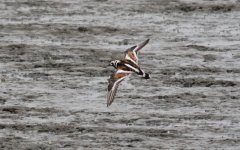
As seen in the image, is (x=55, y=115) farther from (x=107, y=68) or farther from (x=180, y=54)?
(x=180, y=54)

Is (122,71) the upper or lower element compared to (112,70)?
upper

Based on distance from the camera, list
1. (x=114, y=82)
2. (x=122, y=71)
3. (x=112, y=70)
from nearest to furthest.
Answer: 1. (x=114, y=82)
2. (x=122, y=71)
3. (x=112, y=70)

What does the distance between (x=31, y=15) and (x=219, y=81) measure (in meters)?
5.87

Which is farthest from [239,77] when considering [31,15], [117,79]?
[31,15]

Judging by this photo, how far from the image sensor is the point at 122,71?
14641 mm

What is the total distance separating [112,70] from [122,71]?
291 centimetres

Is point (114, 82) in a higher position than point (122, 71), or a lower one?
lower

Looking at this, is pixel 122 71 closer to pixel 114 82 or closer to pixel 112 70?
pixel 114 82

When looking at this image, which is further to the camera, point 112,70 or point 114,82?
point 112,70

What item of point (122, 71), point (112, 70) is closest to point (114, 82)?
point (122, 71)

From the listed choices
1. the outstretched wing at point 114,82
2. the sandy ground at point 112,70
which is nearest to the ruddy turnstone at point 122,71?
the outstretched wing at point 114,82

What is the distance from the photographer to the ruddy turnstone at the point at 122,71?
14.0 m

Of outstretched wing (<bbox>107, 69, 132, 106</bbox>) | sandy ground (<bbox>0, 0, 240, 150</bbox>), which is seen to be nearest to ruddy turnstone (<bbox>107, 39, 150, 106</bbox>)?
outstretched wing (<bbox>107, 69, 132, 106</bbox>)

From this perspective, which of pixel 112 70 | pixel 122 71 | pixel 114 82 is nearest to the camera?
pixel 114 82
